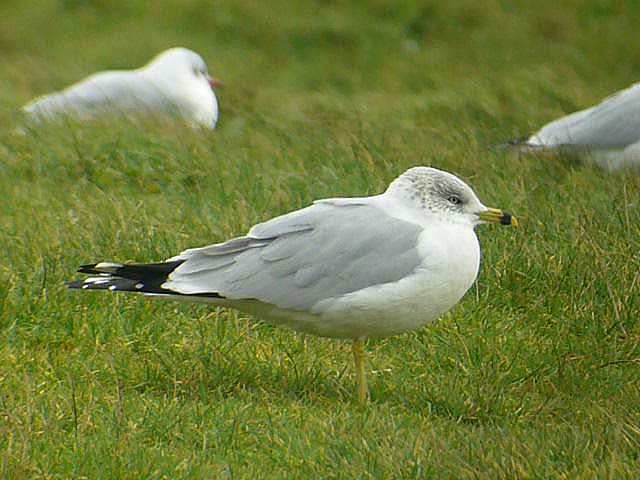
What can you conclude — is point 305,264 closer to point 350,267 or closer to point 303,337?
point 350,267

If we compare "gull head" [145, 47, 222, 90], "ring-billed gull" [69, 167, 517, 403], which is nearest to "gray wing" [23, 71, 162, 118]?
"gull head" [145, 47, 222, 90]

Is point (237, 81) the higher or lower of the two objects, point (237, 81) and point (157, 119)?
the lower

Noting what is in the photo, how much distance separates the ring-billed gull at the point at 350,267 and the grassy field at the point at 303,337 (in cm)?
29

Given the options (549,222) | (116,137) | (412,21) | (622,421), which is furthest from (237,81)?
(622,421)

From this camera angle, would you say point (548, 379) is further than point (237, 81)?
No

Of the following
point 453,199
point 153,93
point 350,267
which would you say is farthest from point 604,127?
point 153,93

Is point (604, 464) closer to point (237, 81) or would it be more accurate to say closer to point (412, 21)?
point (237, 81)

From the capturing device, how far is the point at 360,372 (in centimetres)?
450

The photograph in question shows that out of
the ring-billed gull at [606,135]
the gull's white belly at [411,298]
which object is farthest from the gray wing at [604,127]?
the gull's white belly at [411,298]

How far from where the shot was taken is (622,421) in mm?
4023

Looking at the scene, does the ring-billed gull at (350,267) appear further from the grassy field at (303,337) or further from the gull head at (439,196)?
the grassy field at (303,337)

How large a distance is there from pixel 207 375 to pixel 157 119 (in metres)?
4.14

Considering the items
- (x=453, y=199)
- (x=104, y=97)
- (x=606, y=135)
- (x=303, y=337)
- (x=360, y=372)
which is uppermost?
(x=453, y=199)

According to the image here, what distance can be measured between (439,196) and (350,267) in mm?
458
